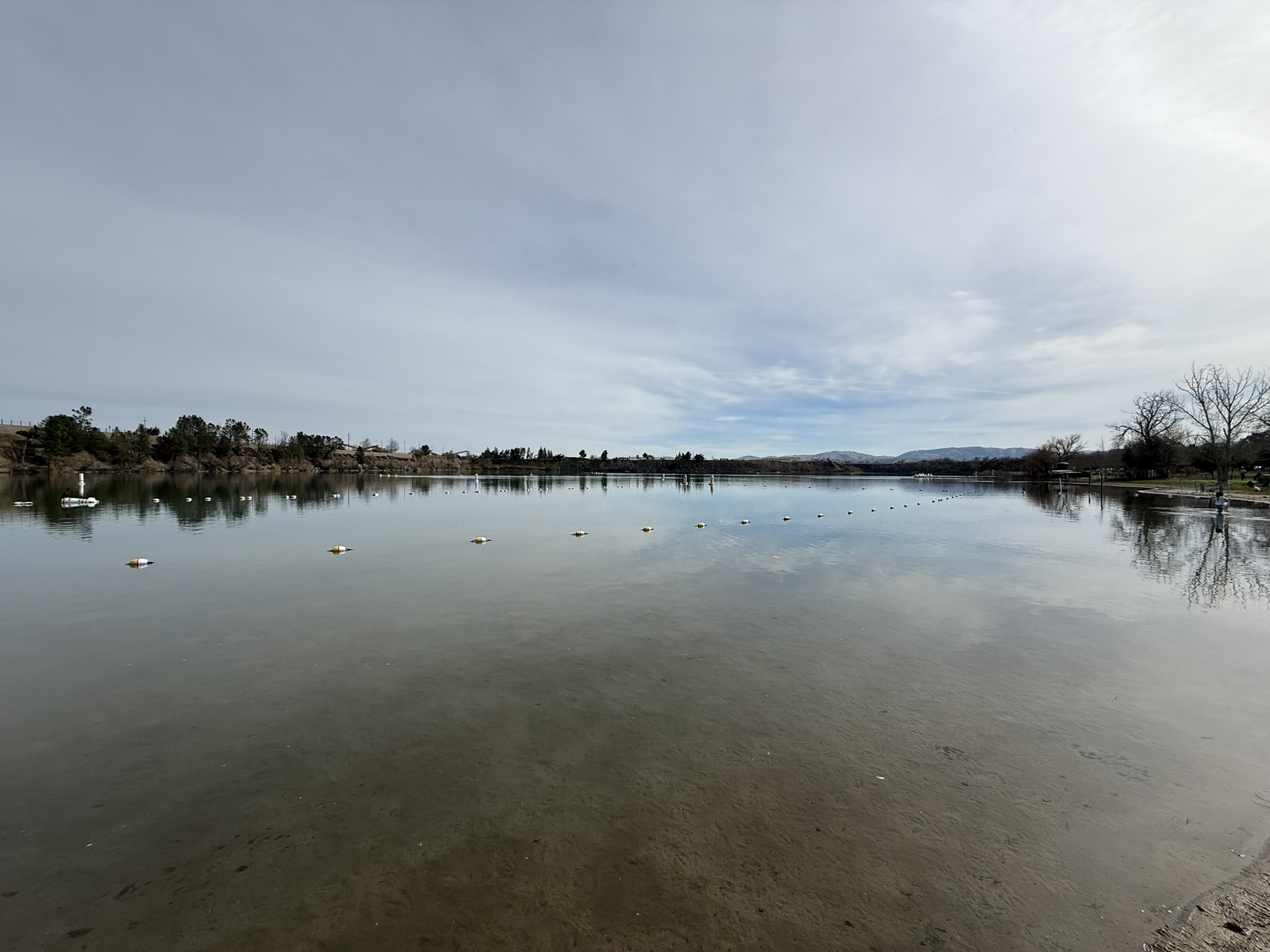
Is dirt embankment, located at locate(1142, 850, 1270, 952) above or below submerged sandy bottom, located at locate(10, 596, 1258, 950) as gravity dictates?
below

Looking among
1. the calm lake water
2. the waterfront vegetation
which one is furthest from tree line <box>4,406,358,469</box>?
the calm lake water

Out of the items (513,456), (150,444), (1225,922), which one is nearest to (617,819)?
(1225,922)

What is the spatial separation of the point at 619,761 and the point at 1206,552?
21283 mm

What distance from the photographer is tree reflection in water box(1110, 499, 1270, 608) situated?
A: 1152 centimetres

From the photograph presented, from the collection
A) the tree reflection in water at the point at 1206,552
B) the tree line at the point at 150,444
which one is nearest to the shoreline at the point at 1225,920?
the tree reflection in water at the point at 1206,552

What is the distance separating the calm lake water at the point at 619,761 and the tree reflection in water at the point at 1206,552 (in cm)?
39

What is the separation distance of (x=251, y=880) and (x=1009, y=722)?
677cm

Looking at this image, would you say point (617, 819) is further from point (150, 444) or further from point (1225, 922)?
point (150, 444)

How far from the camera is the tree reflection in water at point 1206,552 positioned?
1152 cm

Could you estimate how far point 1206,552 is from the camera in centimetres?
1647

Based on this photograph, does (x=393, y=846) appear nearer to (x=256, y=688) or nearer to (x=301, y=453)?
(x=256, y=688)

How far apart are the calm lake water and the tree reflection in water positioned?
0.39m

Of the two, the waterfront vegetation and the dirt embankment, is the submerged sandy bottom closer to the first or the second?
the dirt embankment

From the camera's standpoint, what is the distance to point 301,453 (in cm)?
11125
